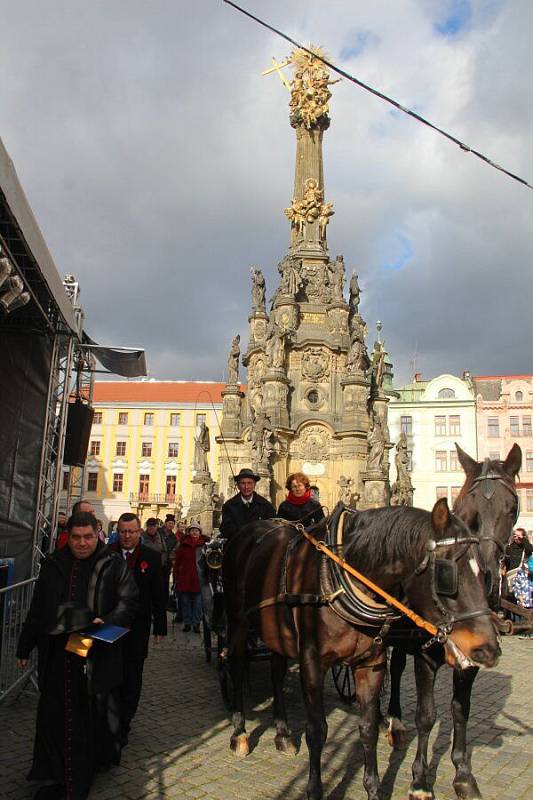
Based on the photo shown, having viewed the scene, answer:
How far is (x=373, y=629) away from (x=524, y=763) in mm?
2273

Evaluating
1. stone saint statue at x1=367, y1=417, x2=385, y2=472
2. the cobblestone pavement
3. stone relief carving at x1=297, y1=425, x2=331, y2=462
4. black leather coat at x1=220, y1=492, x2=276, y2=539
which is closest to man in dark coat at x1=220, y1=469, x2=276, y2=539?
black leather coat at x1=220, y1=492, x2=276, y2=539

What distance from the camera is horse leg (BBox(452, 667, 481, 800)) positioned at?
4.39m

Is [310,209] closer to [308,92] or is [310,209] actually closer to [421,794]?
[308,92]

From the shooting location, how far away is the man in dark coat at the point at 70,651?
4.07m

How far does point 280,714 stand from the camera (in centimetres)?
549

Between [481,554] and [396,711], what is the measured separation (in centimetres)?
245

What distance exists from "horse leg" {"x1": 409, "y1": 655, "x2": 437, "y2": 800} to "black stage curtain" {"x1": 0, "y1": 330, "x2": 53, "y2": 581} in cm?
599

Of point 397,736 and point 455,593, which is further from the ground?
point 455,593

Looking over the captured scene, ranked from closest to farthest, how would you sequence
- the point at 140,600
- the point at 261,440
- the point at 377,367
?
the point at 140,600 → the point at 261,440 → the point at 377,367

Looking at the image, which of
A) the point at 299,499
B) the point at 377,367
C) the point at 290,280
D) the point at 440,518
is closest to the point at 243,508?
the point at 299,499

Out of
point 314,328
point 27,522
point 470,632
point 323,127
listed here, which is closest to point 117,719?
point 470,632

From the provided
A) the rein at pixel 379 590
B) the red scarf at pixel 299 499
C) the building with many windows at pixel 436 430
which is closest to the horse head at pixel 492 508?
the rein at pixel 379 590

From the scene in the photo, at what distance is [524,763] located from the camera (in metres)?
5.07

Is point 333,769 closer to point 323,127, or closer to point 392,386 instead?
point 323,127
